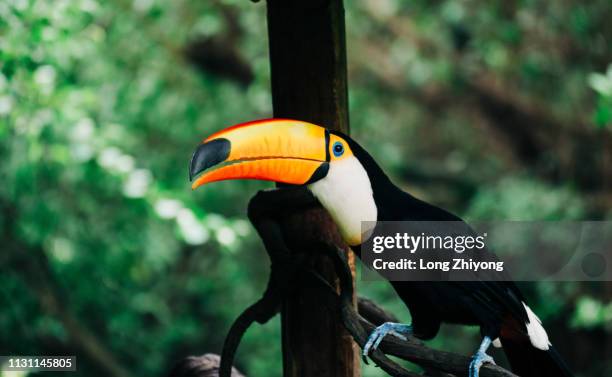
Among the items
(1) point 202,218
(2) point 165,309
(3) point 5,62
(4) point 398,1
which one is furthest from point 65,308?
(4) point 398,1

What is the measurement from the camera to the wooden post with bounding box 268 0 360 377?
118cm

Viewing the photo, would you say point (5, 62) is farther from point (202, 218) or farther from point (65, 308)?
point (65, 308)

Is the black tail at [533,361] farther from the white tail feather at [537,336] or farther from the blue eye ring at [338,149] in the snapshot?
the blue eye ring at [338,149]

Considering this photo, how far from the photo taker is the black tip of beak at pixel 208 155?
1.06m

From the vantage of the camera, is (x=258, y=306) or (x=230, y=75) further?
(x=230, y=75)

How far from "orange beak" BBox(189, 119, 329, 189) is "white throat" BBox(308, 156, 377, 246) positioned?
0.02 m

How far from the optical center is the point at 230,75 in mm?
4316

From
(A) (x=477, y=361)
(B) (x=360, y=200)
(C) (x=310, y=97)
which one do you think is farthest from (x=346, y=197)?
(A) (x=477, y=361)

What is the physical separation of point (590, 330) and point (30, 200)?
2.48 m

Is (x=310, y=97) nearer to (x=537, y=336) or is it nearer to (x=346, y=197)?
(x=346, y=197)

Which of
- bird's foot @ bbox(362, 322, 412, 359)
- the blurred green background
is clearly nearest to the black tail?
bird's foot @ bbox(362, 322, 412, 359)

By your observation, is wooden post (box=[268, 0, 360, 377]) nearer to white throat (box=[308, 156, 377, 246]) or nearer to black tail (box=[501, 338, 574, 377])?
white throat (box=[308, 156, 377, 246])

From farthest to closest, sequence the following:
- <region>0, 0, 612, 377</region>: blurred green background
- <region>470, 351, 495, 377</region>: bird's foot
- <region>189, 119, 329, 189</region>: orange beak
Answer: <region>0, 0, 612, 377</region>: blurred green background < <region>189, 119, 329, 189</region>: orange beak < <region>470, 351, 495, 377</region>: bird's foot

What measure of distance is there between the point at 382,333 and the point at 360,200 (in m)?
0.20
